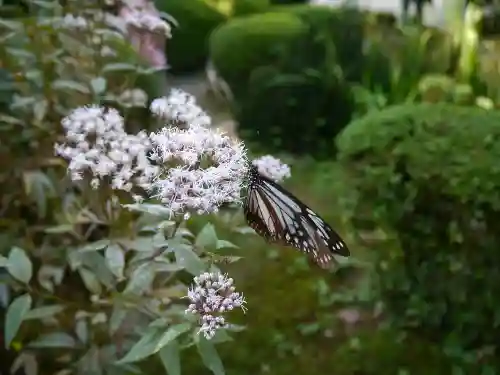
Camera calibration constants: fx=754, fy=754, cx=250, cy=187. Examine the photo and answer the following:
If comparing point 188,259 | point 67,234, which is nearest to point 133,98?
point 67,234

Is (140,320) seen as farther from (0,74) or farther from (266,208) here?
(0,74)

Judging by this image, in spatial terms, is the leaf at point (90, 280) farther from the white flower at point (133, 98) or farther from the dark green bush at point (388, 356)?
the dark green bush at point (388, 356)

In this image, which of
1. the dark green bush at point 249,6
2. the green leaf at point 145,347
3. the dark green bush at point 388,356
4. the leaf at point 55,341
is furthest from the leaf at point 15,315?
the dark green bush at point 249,6

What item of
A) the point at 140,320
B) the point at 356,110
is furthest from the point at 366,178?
the point at 356,110

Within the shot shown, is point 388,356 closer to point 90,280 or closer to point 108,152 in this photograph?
point 90,280

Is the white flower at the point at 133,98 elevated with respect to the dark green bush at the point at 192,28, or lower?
elevated
